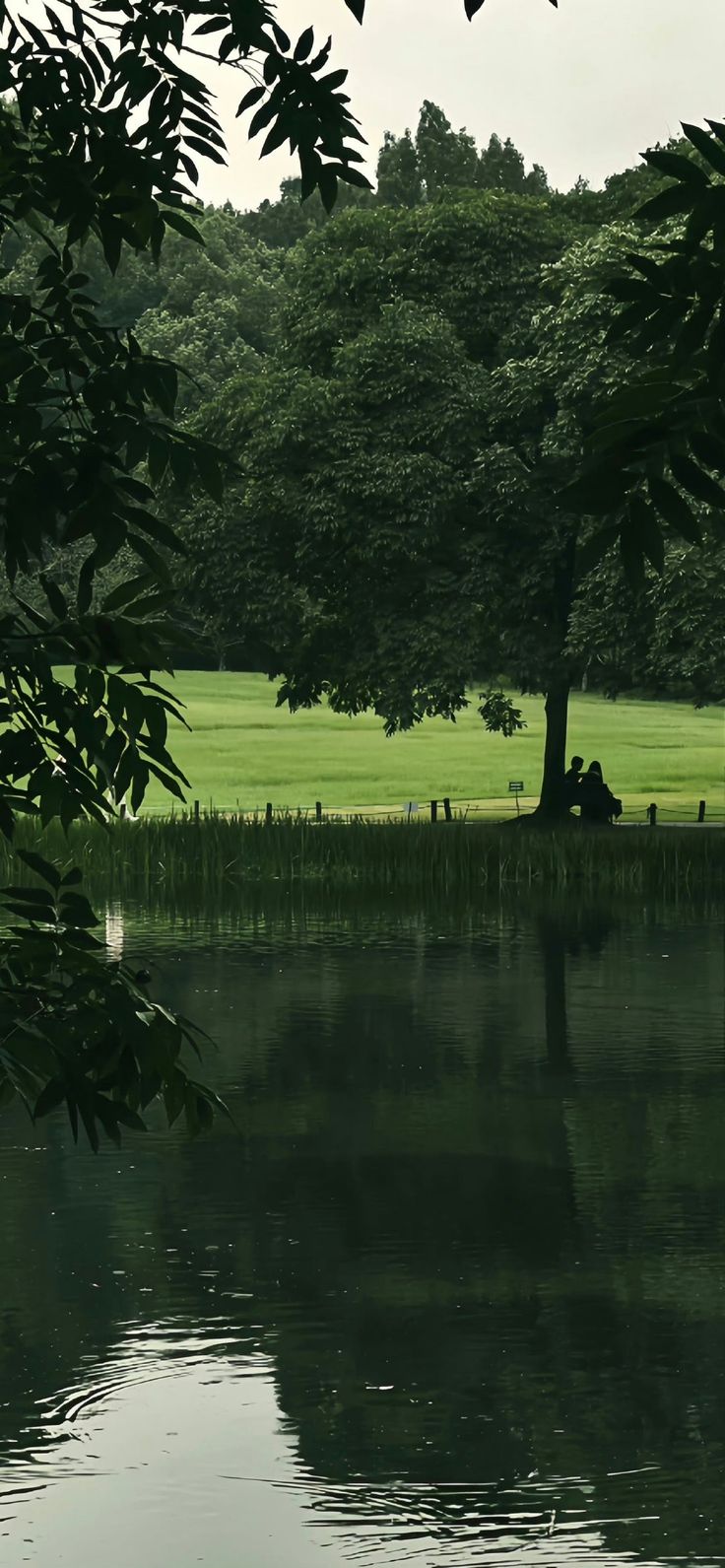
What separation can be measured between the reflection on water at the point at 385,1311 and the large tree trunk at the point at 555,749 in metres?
22.4

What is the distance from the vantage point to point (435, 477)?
1497 inches

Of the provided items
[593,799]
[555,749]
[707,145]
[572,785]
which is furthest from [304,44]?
[555,749]

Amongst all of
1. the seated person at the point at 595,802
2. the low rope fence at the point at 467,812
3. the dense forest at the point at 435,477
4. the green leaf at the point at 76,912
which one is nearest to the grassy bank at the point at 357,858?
the dense forest at the point at 435,477

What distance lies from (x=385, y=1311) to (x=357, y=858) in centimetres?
2124

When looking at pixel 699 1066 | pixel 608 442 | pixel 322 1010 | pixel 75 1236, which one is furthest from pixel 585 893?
pixel 608 442

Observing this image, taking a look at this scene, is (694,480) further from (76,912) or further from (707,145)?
(76,912)

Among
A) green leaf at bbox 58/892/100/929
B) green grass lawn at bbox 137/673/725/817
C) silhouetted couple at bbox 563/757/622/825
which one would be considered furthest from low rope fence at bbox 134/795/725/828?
green leaf at bbox 58/892/100/929

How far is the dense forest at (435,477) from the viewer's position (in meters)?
36.5

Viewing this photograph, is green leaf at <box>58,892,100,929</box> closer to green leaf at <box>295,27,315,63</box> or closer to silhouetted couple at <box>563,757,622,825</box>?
green leaf at <box>295,27,315,63</box>

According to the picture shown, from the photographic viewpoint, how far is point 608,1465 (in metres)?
7.05

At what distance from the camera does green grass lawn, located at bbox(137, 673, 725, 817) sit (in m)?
61.1

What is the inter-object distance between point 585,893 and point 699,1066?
12.9 meters

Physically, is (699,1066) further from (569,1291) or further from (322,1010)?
(569,1291)

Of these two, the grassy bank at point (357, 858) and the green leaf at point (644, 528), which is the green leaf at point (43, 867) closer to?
the green leaf at point (644, 528)
